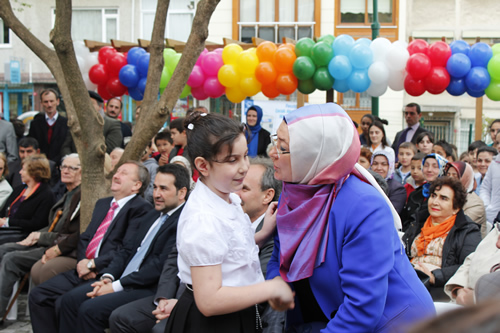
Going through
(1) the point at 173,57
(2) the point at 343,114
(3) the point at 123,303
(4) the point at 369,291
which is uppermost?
(1) the point at 173,57

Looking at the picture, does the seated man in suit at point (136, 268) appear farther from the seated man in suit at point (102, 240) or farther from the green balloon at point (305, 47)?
the green balloon at point (305, 47)

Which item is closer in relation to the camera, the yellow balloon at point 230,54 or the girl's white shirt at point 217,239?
the girl's white shirt at point 217,239

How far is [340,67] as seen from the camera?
8602mm

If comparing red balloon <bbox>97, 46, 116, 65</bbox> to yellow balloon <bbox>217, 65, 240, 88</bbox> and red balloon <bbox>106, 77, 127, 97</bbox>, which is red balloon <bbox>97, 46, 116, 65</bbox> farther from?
yellow balloon <bbox>217, 65, 240, 88</bbox>

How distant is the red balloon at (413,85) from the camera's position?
28.3 ft

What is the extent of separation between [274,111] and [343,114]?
10798 millimetres

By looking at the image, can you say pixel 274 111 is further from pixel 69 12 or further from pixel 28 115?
pixel 28 115

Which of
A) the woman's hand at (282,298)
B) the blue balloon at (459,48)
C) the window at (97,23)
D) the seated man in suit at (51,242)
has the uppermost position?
the window at (97,23)

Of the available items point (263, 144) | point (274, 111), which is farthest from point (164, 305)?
point (274, 111)

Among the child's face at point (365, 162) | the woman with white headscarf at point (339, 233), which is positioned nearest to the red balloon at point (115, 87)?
the child's face at point (365, 162)

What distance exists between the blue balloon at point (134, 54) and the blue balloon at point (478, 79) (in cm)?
563

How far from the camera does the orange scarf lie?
4379mm

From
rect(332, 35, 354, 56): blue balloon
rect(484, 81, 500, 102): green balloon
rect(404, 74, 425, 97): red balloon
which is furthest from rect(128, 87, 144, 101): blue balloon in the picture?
rect(484, 81, 500, 102): green balloon

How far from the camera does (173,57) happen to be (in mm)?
9484
